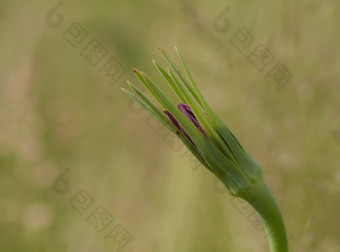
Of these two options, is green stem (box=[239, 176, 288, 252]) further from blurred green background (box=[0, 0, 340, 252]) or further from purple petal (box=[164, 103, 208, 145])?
blurred green background (box=[0, 0, 340, 252])

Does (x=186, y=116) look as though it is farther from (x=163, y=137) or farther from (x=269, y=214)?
(x=163, y=137)

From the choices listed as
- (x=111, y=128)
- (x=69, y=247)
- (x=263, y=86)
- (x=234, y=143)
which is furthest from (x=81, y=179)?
(x=234, y=143)

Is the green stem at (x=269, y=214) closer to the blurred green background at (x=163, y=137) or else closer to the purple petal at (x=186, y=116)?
the purple petal at (x=186, y=116)

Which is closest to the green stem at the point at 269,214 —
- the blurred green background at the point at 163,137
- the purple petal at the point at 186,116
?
the purple petal at the point at 186,116

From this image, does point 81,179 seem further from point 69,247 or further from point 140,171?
point 69,247

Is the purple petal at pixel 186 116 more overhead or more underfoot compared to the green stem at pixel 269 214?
more overhead

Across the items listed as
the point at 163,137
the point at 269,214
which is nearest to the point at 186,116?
the point at 269,214
